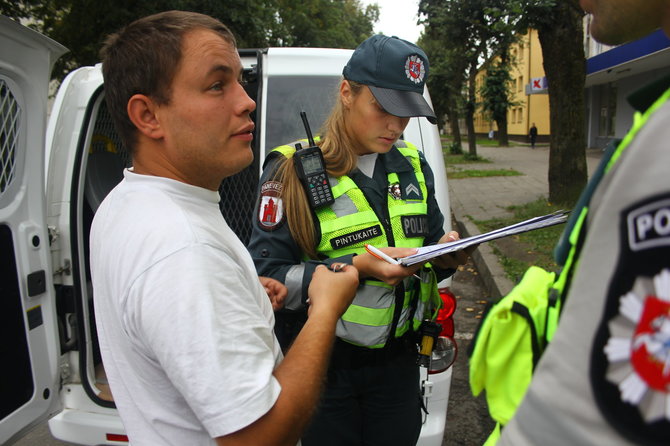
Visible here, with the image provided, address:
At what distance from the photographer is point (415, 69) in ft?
6.40

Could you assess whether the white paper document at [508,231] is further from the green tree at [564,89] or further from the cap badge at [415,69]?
the green tree at [564,89]

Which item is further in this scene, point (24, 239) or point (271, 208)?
point (24, 239)

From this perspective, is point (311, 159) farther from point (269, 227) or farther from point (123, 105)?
point (123, 105)

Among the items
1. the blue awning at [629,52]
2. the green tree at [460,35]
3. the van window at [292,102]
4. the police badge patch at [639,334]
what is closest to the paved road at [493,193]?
the green tree at [460,35]

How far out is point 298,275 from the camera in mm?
1743

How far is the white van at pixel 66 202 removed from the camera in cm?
196

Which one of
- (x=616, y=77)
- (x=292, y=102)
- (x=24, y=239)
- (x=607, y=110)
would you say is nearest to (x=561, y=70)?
(x=292, y=102)

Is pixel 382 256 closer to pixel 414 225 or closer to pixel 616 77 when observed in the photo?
pixel 414 225

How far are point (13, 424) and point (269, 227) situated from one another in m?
1.28

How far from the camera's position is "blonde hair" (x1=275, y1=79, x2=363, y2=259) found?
1811mm

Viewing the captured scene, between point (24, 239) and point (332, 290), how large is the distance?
1.39 metres

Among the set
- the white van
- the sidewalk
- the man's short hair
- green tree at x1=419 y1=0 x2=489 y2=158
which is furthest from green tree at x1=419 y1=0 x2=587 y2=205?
the man's short hair

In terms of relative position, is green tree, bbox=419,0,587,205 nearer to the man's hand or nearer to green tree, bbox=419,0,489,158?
green tree, bbox=419,0,489,158

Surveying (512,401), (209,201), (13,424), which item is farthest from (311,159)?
(13,424)
